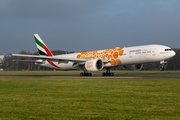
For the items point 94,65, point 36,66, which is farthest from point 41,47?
point 36,66

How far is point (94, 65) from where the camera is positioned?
36281 millimetres

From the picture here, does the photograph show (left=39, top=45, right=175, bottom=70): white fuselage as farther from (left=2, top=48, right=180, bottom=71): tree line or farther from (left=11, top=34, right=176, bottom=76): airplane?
(left=2, top=48, right=180, bottom=71): tree line

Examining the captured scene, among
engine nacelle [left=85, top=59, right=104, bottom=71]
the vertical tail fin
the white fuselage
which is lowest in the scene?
engine nacelle [left=85, top=59, right=104, bottom=71]

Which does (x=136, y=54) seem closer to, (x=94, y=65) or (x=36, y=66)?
(x=94, y=65)

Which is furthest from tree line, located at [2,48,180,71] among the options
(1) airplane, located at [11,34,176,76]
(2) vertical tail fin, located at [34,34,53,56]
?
(1) airplane, located at [11,34,176,76]

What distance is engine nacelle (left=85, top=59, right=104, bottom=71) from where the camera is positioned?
36281mm

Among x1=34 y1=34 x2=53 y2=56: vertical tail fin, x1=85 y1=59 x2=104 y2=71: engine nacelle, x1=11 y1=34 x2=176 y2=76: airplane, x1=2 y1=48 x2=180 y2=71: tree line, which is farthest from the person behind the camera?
x1=2 y1=48 x2=180 y2=71: tree line

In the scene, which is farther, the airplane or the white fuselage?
the airplane

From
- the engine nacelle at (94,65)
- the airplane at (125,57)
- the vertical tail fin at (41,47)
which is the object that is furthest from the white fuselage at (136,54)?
the vertical tail fin at (41,47)

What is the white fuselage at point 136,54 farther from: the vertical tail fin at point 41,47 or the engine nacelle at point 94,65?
the vertical tail fin at point 41,47

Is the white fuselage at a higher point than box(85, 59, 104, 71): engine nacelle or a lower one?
higher

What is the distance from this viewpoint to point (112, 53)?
38.9 m

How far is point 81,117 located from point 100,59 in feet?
106

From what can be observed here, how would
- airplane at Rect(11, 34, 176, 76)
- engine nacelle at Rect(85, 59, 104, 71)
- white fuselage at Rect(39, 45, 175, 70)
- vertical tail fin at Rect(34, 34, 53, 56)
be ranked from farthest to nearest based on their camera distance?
vertical tail fin at Rect(34, 34, 53, 56)
engine nacelle at Rect(85, 59, 104, 71)
airplane at Rect(11, 34, 176, 76)
white fuselage at Rect(39, 45, 175, 70)
